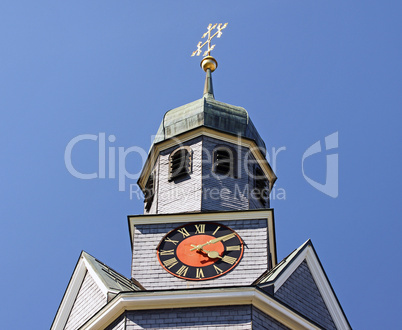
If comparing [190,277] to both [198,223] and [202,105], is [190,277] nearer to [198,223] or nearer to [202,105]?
[198,223]

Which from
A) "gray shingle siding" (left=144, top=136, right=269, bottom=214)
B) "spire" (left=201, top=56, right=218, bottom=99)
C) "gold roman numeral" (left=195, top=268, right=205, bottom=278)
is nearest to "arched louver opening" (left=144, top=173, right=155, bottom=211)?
"gray shingle siding" (left=144, top=136, right=269, bottom=214)

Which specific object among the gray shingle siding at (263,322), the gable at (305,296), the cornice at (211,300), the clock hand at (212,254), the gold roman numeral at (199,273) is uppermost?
the clock hand at (212,254)

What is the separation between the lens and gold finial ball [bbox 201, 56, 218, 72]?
4700 cm

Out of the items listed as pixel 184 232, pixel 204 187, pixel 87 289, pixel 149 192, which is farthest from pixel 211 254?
pixel 149 192

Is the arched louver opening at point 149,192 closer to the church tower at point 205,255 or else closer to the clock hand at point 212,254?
the church tower at point 205,255

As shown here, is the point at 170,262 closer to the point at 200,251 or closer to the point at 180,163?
the point at 200,251

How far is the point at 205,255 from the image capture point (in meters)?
36.7

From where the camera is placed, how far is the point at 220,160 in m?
41.1

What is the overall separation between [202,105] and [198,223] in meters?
6.78

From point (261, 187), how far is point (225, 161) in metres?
1.51

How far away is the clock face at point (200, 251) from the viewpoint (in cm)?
3619

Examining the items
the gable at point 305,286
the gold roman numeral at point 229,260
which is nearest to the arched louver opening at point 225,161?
the gable at point 305,286

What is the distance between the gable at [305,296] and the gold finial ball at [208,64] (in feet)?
39.4

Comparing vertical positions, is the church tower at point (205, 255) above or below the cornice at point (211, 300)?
above
